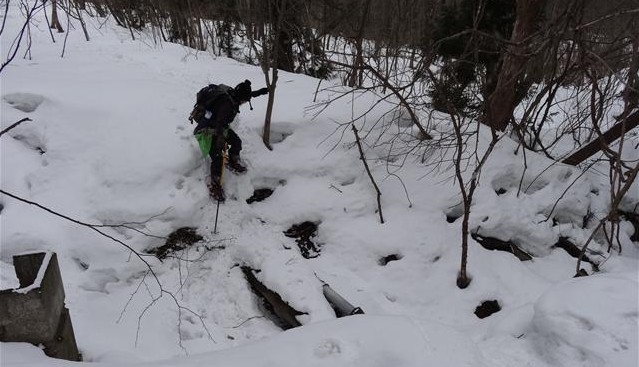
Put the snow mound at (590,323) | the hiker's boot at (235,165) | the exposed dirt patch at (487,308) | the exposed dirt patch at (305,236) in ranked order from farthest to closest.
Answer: the hiker's boot at (235,165), the exposed dirt patch at (305,236), the exposed dirt patch at (487,308), the snow mound at (590,323)

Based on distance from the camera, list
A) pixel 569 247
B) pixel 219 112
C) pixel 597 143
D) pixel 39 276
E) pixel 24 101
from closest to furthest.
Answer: pixel 39 276 → pixel 219 112 → pixel 569 247 → pixel 24 101 → pixel 597 143

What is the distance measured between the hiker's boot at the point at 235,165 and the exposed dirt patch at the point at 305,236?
3.44 ft

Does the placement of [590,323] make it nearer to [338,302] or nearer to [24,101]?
[338,302]

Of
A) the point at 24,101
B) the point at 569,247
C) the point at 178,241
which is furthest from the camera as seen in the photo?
the point at 24,101

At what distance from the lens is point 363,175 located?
6.23m

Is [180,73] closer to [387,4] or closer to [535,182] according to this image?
[387,4]

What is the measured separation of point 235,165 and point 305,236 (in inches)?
52.0

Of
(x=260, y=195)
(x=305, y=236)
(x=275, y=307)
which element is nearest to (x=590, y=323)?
(x=275, y=307)

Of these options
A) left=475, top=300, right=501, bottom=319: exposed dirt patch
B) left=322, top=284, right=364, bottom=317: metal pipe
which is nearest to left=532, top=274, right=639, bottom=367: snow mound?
left=322, top=284, right=364, bottom=317: metal pipe

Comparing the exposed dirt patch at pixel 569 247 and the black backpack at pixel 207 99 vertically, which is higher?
the black backpack at pixel 207 99

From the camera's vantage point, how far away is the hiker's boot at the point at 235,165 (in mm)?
5999

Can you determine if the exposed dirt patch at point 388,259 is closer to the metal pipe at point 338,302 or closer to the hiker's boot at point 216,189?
the metal pipe at point 338,302

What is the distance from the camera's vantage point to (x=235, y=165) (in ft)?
19.8

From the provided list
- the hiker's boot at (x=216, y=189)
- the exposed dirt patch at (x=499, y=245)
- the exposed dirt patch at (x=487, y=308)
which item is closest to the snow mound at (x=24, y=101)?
the hiker's boot at (x=216, y=189)
